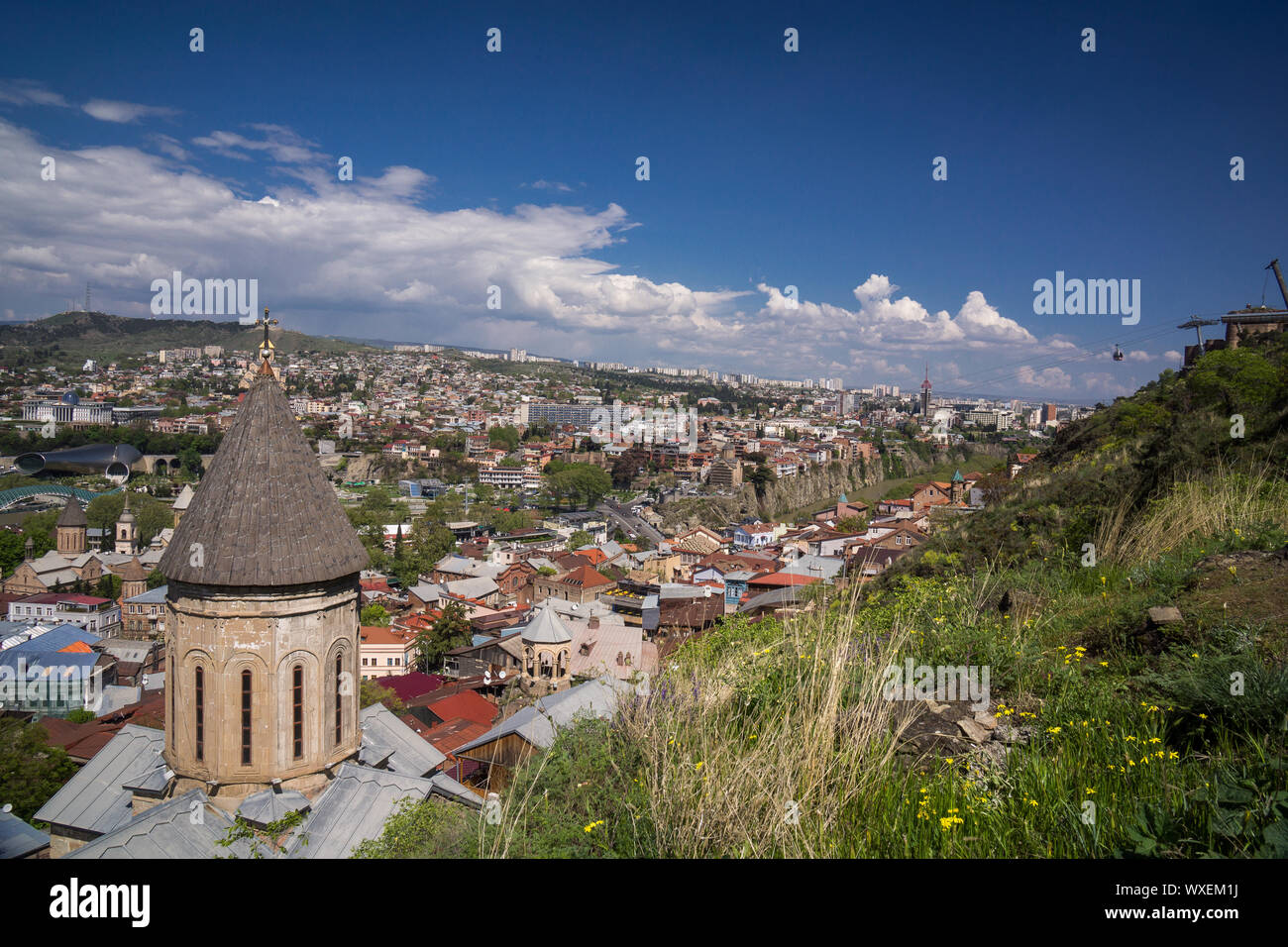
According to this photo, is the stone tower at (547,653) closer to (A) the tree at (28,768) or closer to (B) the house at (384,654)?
(B) the house at (384,654)

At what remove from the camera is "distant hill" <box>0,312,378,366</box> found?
371 feet

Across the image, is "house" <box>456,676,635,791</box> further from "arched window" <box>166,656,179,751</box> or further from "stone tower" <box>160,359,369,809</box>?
"arched window" <box>166,656,179,751</box>

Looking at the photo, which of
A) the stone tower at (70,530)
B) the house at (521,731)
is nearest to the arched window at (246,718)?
the house at (521,731)

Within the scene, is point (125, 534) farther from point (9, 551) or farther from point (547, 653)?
point (547, 653)

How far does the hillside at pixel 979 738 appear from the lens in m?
1.94

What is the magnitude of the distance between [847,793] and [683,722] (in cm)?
68

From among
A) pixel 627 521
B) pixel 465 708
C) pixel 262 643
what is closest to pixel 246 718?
pixel 262 643

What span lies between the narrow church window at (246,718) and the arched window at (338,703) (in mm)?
818

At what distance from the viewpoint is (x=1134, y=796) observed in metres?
1.98

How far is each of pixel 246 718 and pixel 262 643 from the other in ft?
2.49

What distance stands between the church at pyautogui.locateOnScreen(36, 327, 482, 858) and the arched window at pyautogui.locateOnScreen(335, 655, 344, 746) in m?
0.02

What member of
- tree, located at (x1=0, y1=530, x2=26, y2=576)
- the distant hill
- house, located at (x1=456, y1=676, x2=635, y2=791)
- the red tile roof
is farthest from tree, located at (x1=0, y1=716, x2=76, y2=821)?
the distant hill
